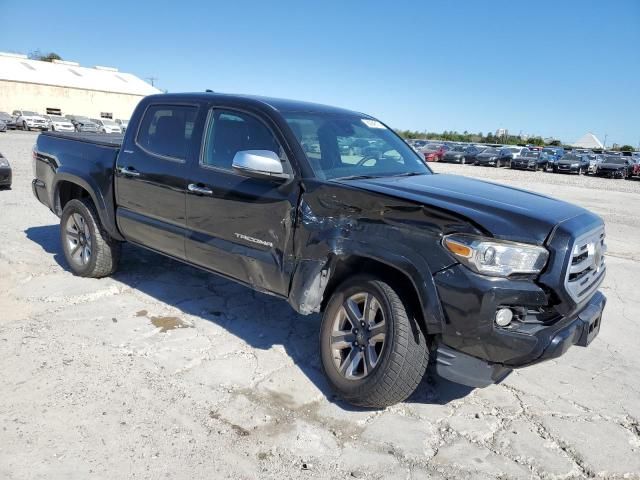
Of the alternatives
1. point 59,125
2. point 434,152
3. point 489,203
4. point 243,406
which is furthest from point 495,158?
point 243,406

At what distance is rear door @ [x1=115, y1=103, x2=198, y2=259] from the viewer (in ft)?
14.3

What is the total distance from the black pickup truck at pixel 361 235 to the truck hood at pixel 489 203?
1cm

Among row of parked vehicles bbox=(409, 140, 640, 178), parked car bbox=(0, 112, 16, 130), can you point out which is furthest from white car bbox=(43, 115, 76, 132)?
row of parked vehicles bbox=(409, 140, 640, 178)

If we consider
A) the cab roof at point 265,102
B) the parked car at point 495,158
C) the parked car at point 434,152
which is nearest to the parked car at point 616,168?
Answer: the parked car at point 495,158

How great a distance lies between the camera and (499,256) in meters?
2.78

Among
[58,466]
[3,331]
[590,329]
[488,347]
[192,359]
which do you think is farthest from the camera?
[3,331]

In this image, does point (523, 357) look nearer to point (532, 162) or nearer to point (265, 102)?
point (265, 102)

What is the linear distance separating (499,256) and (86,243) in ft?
14.1

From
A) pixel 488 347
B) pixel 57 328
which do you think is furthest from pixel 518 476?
pixel 57 328

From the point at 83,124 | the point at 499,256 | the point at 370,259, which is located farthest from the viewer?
the point at 83,124

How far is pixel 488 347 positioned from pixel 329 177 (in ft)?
4.94

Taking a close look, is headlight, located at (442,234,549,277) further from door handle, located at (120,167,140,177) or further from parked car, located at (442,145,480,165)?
parked car, located at (442,145,480,165)

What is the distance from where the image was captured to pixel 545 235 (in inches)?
111

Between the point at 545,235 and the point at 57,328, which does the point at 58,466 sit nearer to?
the point at 57,328
